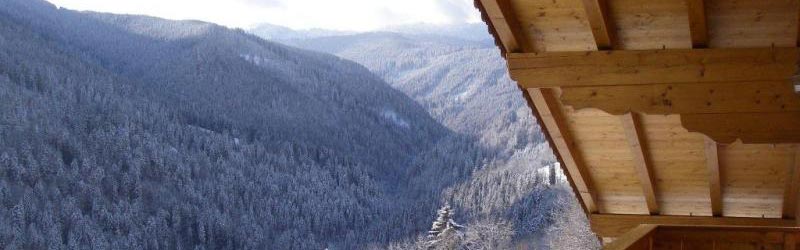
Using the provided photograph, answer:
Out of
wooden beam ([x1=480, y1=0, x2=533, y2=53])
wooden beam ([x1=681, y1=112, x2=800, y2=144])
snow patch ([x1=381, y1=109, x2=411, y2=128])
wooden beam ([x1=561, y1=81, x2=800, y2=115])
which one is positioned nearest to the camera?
wooden beam ([x1=480, y1=0, x2=533, y2=53])

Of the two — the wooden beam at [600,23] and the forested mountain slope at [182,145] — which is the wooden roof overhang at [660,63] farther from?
the forested mountain slope at [182,145]

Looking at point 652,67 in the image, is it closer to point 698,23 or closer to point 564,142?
point 698,23

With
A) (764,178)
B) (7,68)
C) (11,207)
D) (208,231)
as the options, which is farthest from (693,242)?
(7,68)

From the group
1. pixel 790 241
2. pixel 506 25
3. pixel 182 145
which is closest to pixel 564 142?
pixel 506 25

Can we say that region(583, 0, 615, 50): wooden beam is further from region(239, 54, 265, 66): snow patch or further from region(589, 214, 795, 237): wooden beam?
region(239, 54, 265, 66): snow patch

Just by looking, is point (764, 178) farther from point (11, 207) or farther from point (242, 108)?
point (242, 108)

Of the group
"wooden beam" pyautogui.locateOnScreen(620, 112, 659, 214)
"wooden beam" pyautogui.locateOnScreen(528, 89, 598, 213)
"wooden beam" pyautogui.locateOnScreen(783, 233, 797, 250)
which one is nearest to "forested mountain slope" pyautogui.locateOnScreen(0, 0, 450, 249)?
"wooden beam" pyautogui.locateOnScreen(528, 89, 598, 213)
